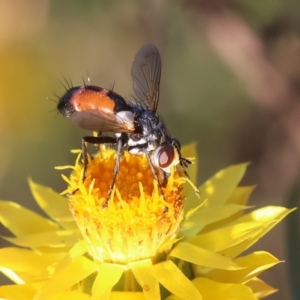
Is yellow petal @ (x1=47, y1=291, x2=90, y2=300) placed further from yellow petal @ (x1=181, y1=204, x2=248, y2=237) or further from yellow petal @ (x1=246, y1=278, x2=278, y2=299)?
yellow petal @ (x1=246, y1=278, x2=278, y2=299)

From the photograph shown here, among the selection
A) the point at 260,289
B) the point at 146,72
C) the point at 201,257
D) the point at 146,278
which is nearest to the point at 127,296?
the point at 146,278

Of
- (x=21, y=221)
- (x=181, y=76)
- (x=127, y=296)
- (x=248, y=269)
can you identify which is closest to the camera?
(x=127, y=296)

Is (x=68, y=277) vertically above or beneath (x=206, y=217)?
beneath

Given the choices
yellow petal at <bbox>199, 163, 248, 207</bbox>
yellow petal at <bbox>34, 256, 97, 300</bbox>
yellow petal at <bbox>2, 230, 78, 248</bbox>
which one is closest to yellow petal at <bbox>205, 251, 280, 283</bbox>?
yellow petal at <bbox>199, 163, 248, 207</bbox>

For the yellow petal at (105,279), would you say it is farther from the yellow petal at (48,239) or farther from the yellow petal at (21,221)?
the yellow petal at (21,221)

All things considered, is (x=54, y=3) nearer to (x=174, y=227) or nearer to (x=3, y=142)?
(x=3, y=142)

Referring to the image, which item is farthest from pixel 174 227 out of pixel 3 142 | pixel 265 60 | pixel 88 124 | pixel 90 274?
pixel 3 142

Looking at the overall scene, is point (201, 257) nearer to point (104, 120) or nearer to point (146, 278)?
point (146, 278)
